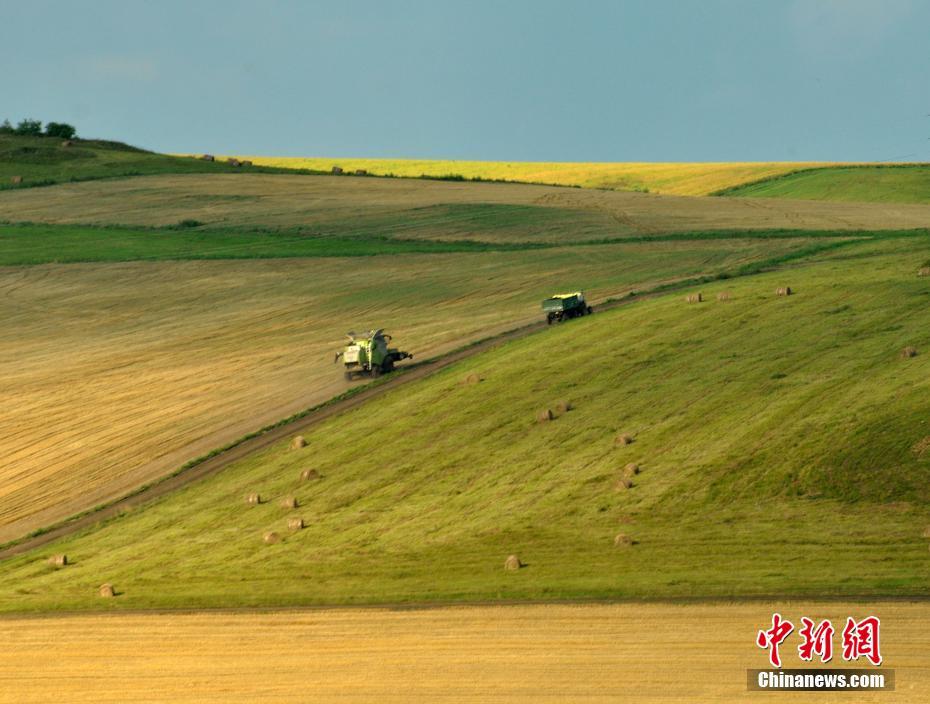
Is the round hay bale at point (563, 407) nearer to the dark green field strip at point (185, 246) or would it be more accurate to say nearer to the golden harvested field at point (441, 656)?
the golden harvested field at point (441, 656)

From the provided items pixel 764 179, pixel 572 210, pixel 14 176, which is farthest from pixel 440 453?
pixel 764 179

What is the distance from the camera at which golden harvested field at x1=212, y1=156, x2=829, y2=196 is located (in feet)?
457

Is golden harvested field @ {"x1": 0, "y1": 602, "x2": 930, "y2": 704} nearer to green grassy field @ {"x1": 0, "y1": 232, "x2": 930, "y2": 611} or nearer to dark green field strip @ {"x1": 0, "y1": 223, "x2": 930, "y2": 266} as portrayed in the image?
green grassy field @ {"x1": 0, "y1": 232, "x2": 930, "y2": 611}

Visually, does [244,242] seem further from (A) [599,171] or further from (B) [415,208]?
(A) [599,171]

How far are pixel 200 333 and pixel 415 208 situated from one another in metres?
35.1

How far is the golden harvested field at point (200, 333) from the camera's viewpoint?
5134 centimetres

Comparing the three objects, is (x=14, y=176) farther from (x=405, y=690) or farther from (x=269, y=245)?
(x=405, y=690)

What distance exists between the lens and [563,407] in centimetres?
4800

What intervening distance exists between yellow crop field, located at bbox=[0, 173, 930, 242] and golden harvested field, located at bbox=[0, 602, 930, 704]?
5718 centimetres

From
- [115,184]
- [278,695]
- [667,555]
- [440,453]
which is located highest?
[115,184]

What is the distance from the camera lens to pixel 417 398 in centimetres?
5269

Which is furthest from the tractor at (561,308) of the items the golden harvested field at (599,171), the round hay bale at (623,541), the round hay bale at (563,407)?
the golden harvested field at (599,171)

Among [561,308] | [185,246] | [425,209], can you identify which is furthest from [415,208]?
[561,308]

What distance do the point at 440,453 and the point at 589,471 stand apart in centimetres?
606
